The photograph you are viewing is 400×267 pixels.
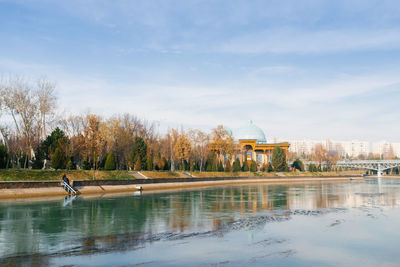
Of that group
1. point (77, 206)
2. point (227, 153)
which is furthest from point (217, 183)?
point (77, 206)

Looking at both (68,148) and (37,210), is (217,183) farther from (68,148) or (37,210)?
(37,210)

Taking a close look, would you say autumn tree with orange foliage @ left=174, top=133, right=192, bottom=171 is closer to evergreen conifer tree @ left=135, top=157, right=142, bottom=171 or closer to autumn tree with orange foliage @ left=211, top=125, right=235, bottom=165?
autumn tree with orange foliage @ left=211, top=125, right=235, bottom=165

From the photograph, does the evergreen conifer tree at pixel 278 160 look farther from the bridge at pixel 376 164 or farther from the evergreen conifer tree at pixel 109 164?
the evergreen conifer tree at pixel 109 164

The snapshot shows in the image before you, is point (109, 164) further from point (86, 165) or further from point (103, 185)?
point (103, 185)

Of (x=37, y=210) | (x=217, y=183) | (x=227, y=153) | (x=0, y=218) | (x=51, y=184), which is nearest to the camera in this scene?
(x=0, y=218)

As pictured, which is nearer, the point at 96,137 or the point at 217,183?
the point at 96,137

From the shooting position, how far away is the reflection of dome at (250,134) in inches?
3836

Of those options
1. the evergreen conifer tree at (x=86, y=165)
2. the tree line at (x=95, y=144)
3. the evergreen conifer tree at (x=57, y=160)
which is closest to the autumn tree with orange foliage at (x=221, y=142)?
the tree line at (x=95, y=144)

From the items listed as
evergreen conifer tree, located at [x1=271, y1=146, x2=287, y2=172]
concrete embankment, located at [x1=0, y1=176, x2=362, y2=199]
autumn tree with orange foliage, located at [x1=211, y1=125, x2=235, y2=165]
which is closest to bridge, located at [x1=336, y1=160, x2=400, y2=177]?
evergreen conifer tree, located at [x1=271, y1=146, x2=287, y2=172]

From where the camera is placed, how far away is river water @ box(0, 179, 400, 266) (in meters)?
12.1

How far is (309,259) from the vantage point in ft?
40.7

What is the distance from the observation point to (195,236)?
51.8 feet

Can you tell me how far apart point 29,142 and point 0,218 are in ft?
84.1

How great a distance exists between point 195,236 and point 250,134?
83.6 meters
